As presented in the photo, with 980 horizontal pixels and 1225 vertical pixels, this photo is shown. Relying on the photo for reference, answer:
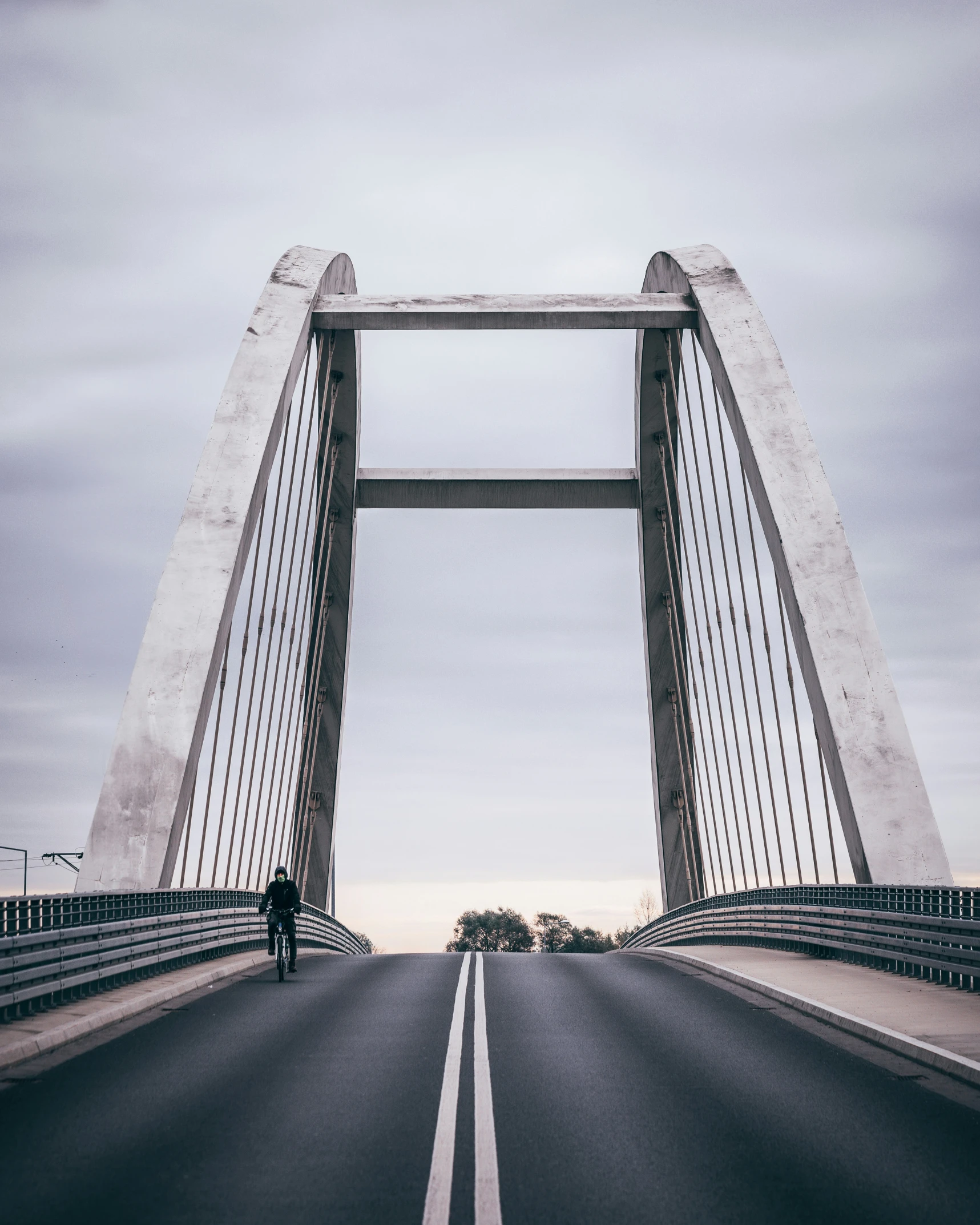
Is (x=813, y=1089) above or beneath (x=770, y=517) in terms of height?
beneath

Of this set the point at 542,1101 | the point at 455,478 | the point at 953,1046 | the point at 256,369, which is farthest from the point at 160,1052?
the point at 455,478

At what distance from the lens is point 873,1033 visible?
29.4 ft

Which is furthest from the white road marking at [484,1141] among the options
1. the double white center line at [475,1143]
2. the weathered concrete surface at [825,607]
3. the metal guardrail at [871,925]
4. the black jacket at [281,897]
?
the weathered concrete surface at [825,607]

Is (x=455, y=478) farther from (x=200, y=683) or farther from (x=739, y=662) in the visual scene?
(x=200, y=683)

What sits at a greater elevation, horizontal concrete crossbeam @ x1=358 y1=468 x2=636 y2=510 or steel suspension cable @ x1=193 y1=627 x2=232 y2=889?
horizontal concrete crossbeam @ x1=358 y1=468 x2=636 y2=510

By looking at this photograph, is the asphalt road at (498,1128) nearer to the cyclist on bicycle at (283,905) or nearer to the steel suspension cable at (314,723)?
the cyclist on bicycle at (283,905)

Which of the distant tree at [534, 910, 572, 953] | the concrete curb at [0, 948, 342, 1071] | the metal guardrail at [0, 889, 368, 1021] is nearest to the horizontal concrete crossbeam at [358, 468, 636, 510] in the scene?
the metal guardrail at [0, 889, 368, 1021]

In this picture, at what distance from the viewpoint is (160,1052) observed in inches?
335

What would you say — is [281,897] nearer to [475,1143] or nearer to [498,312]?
[475,1143]

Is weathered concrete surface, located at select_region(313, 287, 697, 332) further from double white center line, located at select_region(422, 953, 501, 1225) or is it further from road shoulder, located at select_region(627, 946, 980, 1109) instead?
double white center line, located at select_region(422, 953, 501, 1225)

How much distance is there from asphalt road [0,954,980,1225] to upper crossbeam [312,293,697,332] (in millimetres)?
15947

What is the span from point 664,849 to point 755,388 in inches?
574

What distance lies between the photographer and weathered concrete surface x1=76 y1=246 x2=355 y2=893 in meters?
16.6

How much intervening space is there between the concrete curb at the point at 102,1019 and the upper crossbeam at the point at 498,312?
1336cm
